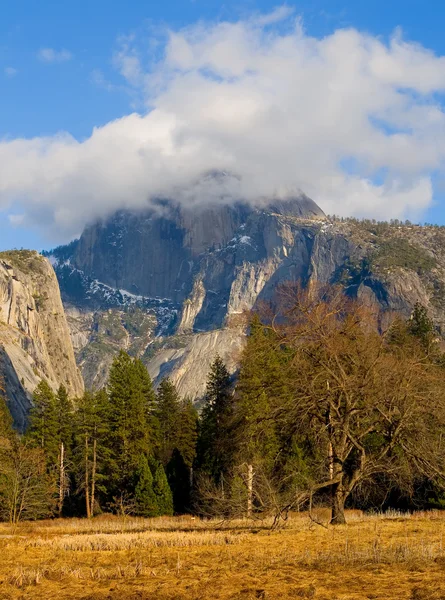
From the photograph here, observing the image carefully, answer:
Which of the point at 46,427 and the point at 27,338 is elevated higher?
the point at 27,338

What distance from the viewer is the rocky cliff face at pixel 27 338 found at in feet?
364

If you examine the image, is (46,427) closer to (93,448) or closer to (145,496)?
(93,448)

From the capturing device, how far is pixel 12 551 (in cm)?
1942

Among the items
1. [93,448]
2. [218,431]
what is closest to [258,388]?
[218,431]

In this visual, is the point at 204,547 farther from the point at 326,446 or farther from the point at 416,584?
the point at 326,446

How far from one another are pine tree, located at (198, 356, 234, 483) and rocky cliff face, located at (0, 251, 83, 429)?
56.7 metres

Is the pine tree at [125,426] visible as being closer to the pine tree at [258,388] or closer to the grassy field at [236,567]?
the pine tree at [258,388]

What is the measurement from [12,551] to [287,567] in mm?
8932

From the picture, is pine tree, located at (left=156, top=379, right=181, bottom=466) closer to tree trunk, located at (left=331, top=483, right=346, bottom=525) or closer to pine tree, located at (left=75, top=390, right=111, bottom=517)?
pine tree, located at (left=75, top=390, right=111, bottom=517)

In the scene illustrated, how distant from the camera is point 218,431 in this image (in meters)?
49.2

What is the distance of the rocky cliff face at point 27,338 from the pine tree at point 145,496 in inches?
2387

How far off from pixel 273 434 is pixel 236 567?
83.8 ft

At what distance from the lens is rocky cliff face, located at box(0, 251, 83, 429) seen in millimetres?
110800

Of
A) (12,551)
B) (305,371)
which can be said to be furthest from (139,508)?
(12,551)
